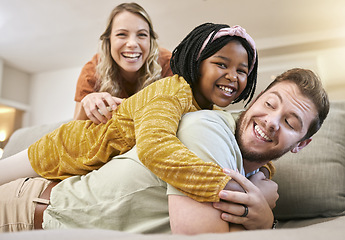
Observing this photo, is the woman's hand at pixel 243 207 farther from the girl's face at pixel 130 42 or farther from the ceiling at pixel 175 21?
the ceiling at pixel 175 21

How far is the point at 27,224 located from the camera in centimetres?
97

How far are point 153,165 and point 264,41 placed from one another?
4144mm

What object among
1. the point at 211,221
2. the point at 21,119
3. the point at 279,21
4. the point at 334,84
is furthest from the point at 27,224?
the point at 21,119

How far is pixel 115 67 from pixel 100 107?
641mm

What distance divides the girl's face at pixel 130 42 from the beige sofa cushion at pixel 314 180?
90cm

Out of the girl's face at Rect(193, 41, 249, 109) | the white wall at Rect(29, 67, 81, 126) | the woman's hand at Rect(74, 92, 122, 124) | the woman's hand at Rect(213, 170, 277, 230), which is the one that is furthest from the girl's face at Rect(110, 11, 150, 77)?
the white wall at Rect(29, 67, 81, 126)

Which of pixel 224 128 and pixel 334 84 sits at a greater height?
pixel 334 84

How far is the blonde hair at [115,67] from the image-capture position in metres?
1.75

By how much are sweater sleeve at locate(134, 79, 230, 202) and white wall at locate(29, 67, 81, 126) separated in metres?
5.38

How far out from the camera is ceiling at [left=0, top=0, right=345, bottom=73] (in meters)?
3.97

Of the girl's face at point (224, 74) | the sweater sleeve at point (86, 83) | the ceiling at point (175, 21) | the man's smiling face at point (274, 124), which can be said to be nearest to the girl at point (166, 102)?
the girl's face at point (224, 74)

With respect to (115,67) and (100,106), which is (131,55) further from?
(100,106)

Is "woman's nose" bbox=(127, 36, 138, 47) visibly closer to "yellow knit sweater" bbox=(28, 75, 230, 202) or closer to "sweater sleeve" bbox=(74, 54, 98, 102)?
"sweater sleeve" bbox=(74, 54, 98, 102)

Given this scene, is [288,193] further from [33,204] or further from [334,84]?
[334,84]
